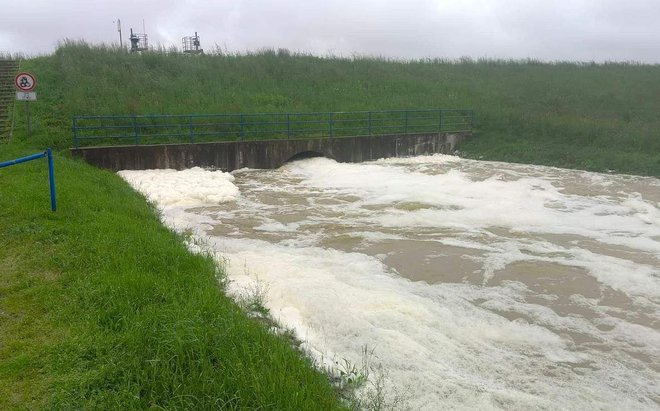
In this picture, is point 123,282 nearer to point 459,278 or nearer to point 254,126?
point 459,278

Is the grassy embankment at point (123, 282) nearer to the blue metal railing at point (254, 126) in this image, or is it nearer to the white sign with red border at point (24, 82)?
the blue metal railing at point (254, 126)

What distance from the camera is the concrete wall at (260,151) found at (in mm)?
17531

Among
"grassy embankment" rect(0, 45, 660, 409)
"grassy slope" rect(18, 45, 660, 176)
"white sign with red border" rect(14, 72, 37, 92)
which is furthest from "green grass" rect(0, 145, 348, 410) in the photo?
"grassy slope" rect(18, 45, 660, 176)

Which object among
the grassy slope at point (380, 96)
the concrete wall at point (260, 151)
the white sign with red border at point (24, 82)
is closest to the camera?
the white sign with red border at point (24, 82)

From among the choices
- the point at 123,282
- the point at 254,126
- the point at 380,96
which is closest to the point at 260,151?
the point at 254,126

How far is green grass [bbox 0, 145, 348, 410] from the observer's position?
381 centimetres

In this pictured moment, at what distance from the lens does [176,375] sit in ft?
13.1

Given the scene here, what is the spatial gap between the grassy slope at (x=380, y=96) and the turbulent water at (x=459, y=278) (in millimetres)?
6069

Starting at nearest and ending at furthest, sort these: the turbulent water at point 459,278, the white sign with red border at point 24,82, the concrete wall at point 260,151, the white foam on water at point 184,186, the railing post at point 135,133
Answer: the turbulent water at point 459,278
the white foam on water at point 184,186
the white sign with red border at point 24,82
the concrete wall at point 260,151
the railing post at point 135,133

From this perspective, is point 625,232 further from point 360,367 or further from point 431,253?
point 360,367

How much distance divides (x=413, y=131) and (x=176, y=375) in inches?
879

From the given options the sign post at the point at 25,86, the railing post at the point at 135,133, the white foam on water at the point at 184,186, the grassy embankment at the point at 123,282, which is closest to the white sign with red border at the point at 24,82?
the sign post at the point at 25,86

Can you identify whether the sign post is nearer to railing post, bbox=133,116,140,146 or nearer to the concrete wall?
the concrete wall

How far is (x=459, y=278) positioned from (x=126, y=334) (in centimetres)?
539
